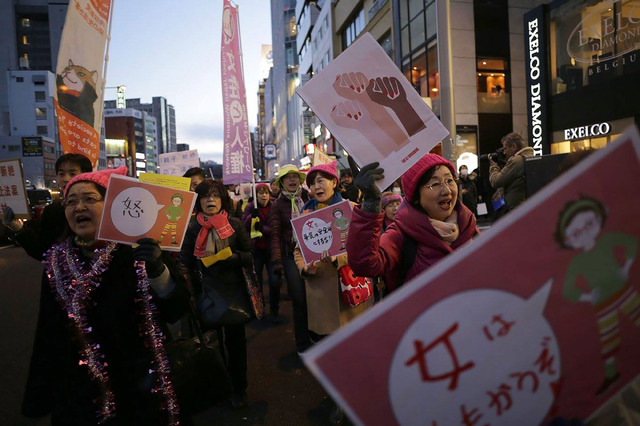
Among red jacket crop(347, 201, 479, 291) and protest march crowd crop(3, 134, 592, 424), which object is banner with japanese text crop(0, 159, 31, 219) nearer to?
protest march crowd crop(3, 134, 592, 424)

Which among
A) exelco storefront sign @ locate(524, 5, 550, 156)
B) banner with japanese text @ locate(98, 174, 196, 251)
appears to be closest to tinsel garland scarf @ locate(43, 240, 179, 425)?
banner with japanese text @ locate(98, 174, 196, 251)

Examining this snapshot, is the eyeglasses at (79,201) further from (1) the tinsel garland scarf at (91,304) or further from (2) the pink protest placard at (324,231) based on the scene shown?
(2) the pink protest placard at (324,231)

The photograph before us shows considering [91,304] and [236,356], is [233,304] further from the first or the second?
[91,304]

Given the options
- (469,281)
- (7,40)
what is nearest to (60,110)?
(469,281)

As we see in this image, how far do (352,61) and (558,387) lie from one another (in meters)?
2.00

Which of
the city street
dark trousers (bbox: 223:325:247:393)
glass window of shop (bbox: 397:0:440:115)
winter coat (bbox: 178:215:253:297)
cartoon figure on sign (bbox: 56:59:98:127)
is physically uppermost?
glass window of shop (bbox: 397:0:440:115)

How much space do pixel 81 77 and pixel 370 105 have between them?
3372 mm

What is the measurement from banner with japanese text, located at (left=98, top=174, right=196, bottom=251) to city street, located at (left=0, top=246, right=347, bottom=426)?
2.13m

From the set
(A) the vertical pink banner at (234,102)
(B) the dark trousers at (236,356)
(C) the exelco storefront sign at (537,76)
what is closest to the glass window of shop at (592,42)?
(C) the exelco storefront sign at (537,76)

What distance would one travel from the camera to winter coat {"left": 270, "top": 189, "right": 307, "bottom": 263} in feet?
18.0

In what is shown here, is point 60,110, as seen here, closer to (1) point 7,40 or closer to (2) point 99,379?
(2) point 99,379

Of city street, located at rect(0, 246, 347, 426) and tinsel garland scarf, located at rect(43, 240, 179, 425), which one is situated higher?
tinsel garland scarf, located at rect(43, 240, 179, 425)

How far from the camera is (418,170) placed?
7.70ft

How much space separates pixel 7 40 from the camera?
74.3 metres
